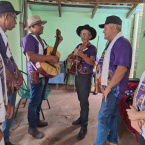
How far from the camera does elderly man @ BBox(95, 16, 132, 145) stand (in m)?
1.45

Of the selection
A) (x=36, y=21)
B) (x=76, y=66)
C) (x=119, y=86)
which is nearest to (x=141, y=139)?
(x=119, y=86)

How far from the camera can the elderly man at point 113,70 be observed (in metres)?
1.45

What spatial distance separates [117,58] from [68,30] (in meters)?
4.23

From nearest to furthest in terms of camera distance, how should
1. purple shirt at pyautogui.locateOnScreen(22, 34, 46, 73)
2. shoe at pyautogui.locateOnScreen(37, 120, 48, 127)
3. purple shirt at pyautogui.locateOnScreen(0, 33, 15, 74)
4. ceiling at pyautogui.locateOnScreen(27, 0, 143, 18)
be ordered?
purple shirt at pyautogui.locateOnScreen(0, 33, 15, 74) < purple shirt at pyautogui.locateOnScreen(22, 34, 46, 73) < shoe at pyautogui.locateOnScreen(37, 120, 48, 127) < ceiling at pyautogui.locateOnScreen(27, 0, 143, 18)

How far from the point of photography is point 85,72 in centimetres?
216

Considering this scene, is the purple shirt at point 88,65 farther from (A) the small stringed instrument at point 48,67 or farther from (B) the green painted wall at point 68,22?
(B) the green painted wall at point 68,22

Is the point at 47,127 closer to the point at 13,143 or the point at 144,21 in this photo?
the point at 13,143

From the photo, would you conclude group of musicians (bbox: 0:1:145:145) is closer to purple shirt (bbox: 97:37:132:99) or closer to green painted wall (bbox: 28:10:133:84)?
purple shirt (bbox: 97:37:132:99)

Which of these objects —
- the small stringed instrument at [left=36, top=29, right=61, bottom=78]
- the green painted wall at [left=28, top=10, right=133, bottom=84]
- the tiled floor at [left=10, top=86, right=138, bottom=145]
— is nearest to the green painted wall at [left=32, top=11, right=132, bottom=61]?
the green painted wall at [left=28, top=10, right=133, bottom=84]

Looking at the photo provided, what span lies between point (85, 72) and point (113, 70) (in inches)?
26.1

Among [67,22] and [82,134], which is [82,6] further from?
[82,134]

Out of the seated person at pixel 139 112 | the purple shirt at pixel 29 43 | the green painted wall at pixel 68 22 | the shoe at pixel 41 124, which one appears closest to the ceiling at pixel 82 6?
the green painted wall at pixel 68 22

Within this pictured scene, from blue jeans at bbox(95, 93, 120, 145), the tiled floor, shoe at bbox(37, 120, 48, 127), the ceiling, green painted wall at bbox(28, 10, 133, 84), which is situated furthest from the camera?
green painted wall at bbox(28, 10, 133, 84)

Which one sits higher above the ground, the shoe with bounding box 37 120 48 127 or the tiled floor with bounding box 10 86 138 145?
the shoe with bounding box 37 120 48 127
